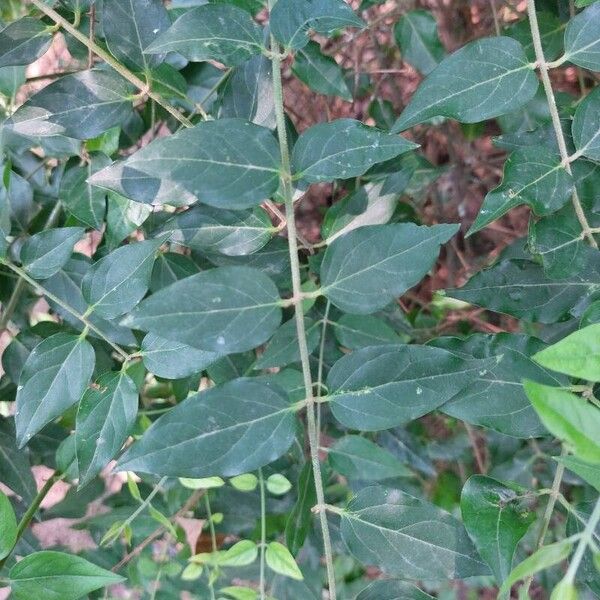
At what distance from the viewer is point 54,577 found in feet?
1.91

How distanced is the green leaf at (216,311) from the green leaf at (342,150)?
0.35 feet

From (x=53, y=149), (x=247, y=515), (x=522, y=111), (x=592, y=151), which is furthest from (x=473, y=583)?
(x=53, y=149)

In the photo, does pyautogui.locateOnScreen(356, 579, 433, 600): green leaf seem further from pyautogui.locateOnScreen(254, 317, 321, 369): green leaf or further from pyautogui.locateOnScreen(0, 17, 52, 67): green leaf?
pyautogui.locateOnScreen(0, 17, 52, 67): green leaf

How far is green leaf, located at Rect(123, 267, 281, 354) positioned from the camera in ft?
1.51

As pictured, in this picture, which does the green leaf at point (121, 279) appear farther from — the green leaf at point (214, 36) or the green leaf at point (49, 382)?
the green leaf at point (214, 36)

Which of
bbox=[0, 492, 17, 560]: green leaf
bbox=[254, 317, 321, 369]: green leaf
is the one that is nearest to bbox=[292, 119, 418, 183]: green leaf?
bbox=[254, 317, 321, 369]: green leaf

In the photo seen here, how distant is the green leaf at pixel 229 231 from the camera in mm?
620

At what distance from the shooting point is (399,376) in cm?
54

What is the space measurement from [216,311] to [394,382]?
170mm

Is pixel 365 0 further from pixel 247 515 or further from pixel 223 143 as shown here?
pixel 247 515

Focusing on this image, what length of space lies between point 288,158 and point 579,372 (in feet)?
0.99

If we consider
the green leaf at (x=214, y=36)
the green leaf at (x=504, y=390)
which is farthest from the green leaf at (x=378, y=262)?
the green leaf at (x=214, y=36)

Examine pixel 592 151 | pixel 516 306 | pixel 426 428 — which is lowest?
pixel 426 428

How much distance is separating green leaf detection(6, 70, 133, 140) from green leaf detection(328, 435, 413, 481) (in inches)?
17.7
